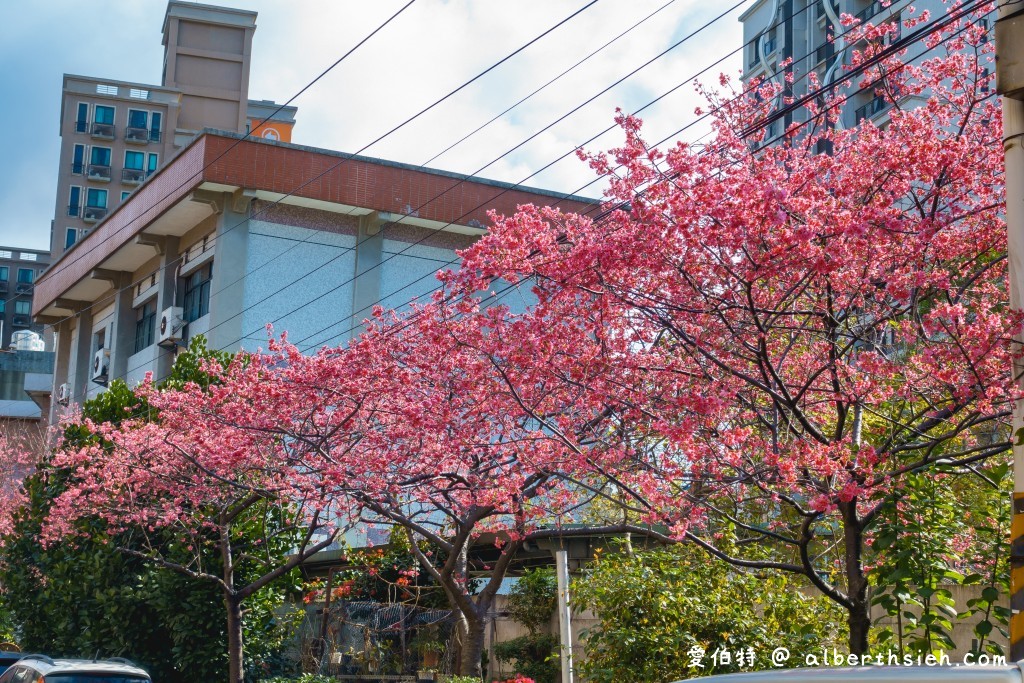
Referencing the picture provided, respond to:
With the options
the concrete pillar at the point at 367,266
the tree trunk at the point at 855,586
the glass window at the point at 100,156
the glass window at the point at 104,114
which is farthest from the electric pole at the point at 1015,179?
the glass window at the point at 100,156

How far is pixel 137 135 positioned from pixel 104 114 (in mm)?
2614

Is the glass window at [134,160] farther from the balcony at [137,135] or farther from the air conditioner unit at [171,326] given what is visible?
the air conditioner unit at [171,326]

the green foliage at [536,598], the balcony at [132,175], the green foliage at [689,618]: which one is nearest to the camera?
the green foliage at [689,618]

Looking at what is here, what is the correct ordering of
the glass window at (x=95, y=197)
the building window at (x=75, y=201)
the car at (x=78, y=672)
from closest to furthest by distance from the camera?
the car at (x=78, y=672)
the building window at (x=75, y=201)
the glass window at (x=95, y=197)

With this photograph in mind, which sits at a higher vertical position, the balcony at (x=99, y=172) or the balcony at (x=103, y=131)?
the balcony at (x=103, y=131)

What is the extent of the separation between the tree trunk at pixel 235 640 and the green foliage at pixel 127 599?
0.86 metres

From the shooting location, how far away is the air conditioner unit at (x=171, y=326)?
3005 cm

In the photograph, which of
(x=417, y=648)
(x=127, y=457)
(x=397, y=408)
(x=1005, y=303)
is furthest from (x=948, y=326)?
(x=127, y=457)

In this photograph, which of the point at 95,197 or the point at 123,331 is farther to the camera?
the point at 95,197

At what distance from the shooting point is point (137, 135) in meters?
73.0

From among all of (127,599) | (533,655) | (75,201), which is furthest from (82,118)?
(533,655)

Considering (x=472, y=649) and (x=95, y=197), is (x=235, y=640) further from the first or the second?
(x=95, y=197)

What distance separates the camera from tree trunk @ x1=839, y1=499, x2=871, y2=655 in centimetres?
811

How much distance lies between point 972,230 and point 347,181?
70.1 feet
